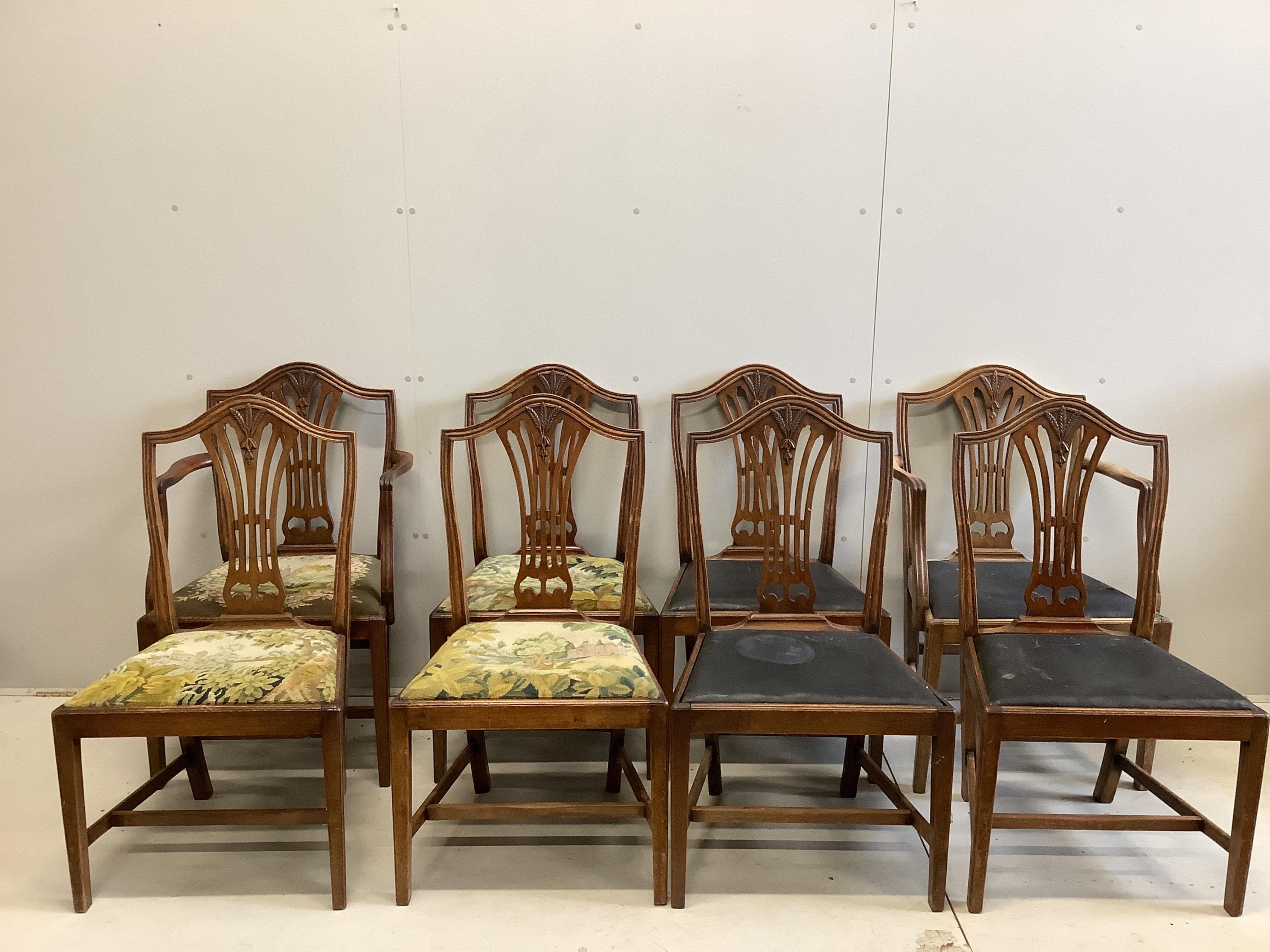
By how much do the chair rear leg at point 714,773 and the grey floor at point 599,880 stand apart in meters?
0.04

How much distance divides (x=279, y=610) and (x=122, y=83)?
1.66m

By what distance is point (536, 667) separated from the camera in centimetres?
170

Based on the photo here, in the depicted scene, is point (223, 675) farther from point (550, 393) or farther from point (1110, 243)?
point (1110, 243)

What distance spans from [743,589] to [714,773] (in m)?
0.46

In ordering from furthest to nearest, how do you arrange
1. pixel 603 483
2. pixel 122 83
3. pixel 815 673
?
pixel 603 483 < pixel 122 83 < pixel 815 673

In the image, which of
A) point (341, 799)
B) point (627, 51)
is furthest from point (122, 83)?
point (341, 799)

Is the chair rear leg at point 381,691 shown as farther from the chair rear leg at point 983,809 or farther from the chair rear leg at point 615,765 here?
the chair rear leg at point 983,809

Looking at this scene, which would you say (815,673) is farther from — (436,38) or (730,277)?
(436,38)

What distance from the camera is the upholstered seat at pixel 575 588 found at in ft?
6.81

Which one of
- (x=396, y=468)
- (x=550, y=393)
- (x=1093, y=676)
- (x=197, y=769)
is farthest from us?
(x=550, y=393)

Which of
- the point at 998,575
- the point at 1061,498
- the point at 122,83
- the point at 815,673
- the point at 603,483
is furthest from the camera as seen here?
the point at 603,483

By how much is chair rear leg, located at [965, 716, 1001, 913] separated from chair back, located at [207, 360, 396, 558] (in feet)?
5.66

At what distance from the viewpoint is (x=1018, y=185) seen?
2445mm

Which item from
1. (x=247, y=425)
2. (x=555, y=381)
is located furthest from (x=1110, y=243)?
(x=247, y=425)
